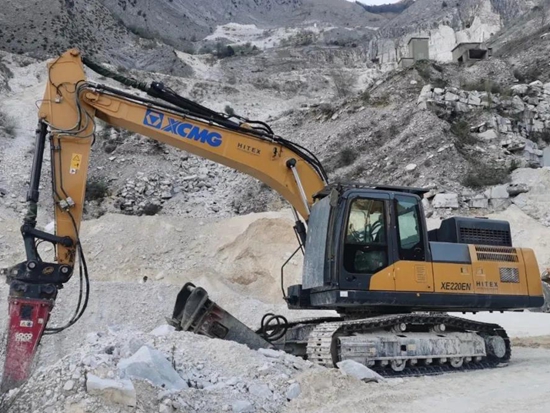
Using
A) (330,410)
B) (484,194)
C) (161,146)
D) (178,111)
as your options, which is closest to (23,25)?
(161,146)

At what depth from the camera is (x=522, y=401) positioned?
5.38 m

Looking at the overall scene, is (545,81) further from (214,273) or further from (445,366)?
(445,366)

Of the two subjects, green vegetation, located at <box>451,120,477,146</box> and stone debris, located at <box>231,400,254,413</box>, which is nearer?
stone debris, located at <box>231,400,254,413</box>

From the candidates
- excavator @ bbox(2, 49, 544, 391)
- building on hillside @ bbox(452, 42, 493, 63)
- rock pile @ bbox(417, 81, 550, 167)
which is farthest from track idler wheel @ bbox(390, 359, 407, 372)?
building on hillside @ bbox(452, 42, 493, 63)

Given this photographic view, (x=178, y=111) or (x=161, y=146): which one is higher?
(x=161, y=146)

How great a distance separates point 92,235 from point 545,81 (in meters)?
22.7

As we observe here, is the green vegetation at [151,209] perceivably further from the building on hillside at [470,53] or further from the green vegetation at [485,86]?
the building on hillside at [470,53]

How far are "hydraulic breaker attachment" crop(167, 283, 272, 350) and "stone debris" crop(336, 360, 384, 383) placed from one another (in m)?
1.37

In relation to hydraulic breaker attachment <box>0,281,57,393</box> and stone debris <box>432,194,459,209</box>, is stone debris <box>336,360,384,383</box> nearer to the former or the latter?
hydraulic breaker attachment <box>0,281,57,393</box>

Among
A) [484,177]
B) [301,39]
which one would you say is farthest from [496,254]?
[301,39]

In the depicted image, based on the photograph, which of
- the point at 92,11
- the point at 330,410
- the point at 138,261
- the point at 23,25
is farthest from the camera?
the point at 92,11

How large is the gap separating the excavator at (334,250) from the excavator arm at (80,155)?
0.05 ft

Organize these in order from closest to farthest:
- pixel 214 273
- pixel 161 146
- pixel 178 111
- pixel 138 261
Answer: pixel 178 111 < pixel 214 273 < pixel 138 261 < pixel 161 146

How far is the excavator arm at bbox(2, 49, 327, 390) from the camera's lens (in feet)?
17.4
